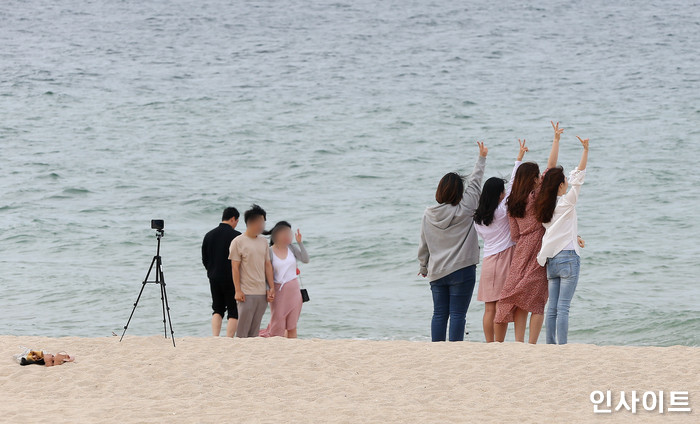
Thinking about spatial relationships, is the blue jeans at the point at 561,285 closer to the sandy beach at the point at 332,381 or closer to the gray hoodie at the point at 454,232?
the sandy beach at the point at 332,381

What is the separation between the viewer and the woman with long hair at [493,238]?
26.1ft

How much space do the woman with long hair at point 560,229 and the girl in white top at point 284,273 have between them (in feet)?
7.84

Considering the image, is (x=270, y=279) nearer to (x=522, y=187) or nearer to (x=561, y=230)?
(x=522, y=187)

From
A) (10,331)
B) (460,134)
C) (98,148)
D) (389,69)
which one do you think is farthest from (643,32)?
(10,331)

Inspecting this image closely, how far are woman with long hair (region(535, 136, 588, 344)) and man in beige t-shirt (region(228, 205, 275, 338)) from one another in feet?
8.50

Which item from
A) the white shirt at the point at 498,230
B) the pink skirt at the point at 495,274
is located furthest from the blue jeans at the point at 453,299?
the white shirt at the point at 498,230

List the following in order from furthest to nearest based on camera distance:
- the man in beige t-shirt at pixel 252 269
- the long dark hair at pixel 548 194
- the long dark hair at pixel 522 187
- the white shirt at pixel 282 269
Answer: the white shirt at pixel 282 269, the man in beige t-shirt at pixel 252 269, the long dark hair at pixel 522 187, the long dark hair at pixel 548 194

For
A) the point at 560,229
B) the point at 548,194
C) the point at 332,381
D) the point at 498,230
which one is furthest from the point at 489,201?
the point at 332,381

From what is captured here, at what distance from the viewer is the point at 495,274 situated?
826 centimetres

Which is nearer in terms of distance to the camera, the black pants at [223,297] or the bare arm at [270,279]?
the bare arm at [270,279]

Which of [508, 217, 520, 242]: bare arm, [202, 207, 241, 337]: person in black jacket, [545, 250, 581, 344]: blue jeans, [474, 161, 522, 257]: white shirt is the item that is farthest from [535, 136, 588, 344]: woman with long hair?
[202, 207, 241, 337]: person in black jacket

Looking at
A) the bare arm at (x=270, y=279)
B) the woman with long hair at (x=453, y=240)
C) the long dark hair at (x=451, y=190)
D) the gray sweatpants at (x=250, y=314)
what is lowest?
the gray sweatpants at (x=250, y=314)

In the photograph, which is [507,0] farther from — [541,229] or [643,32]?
[541,229]

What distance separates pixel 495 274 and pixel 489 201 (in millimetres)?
730
